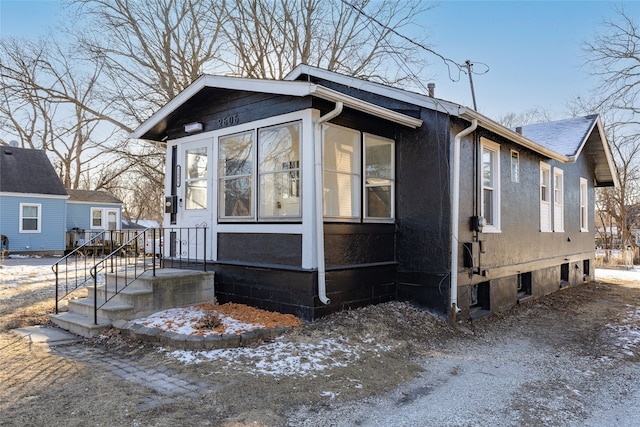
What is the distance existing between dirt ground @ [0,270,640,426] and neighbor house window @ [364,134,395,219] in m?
1.54

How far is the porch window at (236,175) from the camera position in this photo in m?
6.85

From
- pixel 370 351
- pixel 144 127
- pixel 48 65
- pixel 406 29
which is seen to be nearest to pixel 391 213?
pixel 370 351

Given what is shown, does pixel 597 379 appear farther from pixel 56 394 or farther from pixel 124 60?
pixel 124 60

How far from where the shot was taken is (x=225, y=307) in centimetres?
662

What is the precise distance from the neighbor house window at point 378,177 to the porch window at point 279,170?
1.21 metres

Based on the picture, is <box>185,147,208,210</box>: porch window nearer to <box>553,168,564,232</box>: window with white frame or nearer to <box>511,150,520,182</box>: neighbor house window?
<box>511,150,520,182</box>: neighbor house window

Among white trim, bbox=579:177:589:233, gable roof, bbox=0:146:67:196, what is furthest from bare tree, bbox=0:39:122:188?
white trim, bbox=579:177:589:233

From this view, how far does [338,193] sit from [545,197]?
6597 millimetres

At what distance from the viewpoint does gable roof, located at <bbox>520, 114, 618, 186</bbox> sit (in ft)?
36.9

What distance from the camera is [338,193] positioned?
6.59 m

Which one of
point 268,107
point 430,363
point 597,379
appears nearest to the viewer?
point 597,379

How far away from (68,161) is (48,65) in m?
14.7

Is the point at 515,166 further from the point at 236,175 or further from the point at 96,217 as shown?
the point at 96,217

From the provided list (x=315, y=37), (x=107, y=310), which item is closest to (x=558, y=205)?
(x=107, y=310)
